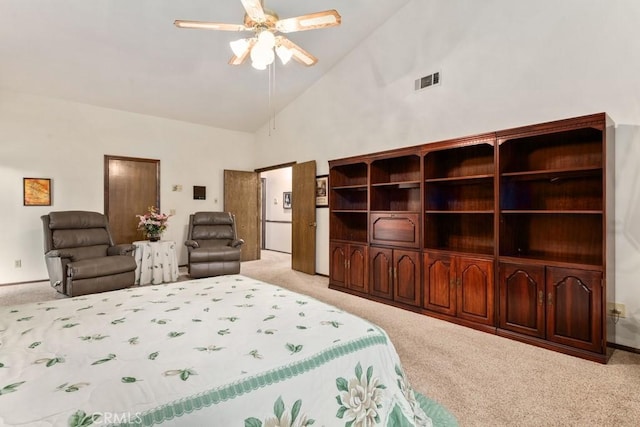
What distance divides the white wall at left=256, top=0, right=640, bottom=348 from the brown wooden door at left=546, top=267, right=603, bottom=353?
1.55 feet

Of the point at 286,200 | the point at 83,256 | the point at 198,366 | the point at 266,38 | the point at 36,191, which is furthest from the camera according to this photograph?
the point at 286,200

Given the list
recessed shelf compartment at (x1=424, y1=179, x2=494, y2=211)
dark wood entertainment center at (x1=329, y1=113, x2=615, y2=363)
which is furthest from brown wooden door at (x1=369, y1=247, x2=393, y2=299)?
recessed shelf compartment at (x1=424, y1=179, x2=494, y2=211)

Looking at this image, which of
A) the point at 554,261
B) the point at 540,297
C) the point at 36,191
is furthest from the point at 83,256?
the point at 554,261

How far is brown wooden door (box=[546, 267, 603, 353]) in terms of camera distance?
2.47 metres

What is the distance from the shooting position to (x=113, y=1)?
3.26 m

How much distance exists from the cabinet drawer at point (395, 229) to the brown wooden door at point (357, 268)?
28 centimetres

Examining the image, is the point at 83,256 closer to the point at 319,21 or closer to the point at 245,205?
the point at 245,205

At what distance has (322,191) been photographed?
5430 millimetres

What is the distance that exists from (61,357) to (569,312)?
3344mm

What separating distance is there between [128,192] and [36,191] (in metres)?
1.23

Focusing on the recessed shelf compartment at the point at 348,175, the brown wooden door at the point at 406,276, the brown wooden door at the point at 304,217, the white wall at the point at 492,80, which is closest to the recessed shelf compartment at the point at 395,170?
the white wall at the point at 492,80

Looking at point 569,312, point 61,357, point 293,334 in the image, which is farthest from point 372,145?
point 61,357

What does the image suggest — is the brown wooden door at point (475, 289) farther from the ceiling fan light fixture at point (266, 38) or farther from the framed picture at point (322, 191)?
the ceiling fan light fixture at point (266, 38)

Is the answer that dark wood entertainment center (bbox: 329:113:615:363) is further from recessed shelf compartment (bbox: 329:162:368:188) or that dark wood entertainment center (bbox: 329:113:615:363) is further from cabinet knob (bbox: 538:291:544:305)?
recessed shelf compartment (bbox: 329:162:368:188)
